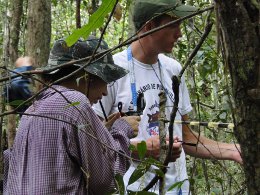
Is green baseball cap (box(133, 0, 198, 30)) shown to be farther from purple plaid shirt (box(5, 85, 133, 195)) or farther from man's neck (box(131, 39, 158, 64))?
purple plaid shirt (box(5, 85, 133, 195))

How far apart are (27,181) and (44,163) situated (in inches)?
3.7

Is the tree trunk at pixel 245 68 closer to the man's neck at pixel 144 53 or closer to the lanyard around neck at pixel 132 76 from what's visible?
the lanyard around neck at pixel 132 76

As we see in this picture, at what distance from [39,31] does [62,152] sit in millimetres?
2211

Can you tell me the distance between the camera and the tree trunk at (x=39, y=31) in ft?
11.5

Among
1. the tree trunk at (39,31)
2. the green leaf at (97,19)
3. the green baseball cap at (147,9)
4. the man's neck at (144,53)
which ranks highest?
the tree trunk at (39,31)

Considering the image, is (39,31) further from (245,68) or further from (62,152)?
(245,68)

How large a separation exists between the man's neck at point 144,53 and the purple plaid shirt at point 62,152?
0.77 m

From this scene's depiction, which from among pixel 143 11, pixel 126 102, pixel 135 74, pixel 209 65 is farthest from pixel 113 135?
pixel 209 65

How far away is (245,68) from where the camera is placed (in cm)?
81

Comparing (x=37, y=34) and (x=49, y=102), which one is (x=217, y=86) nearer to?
(x=37, y=34)

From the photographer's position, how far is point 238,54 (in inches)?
31.7

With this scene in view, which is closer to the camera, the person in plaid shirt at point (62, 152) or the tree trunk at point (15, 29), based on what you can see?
the person in plaid shirt at point (62, 152)

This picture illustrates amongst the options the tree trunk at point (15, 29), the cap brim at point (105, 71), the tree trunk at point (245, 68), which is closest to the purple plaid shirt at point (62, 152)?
the cap brim at point (105, 71)

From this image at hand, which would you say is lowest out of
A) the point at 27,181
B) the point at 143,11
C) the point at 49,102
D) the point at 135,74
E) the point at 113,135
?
the point at 27,181
